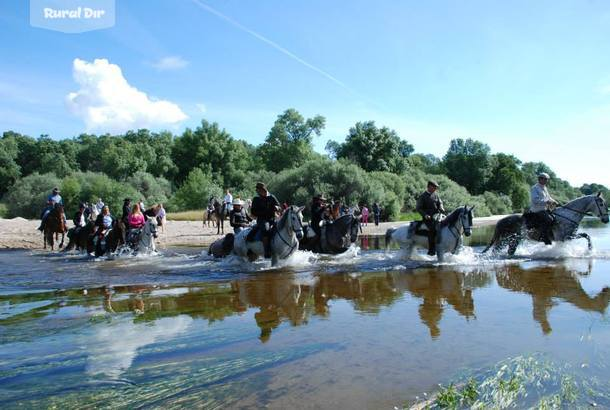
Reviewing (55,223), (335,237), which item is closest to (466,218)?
(335,237)

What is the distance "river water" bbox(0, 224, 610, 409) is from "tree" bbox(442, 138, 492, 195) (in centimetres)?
8651

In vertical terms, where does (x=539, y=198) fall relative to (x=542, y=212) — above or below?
above

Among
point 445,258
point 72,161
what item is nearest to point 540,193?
point 445,258

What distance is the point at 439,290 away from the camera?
8414 millimetres

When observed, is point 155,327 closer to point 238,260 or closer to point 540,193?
point 238,260

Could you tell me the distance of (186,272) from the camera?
11.9 meters

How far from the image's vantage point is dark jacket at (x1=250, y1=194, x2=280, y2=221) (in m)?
12.1

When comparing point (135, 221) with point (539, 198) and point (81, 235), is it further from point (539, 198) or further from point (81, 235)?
point (539, 198)

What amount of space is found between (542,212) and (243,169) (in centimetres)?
6535

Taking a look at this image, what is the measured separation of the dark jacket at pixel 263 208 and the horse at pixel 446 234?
3890 millimetres

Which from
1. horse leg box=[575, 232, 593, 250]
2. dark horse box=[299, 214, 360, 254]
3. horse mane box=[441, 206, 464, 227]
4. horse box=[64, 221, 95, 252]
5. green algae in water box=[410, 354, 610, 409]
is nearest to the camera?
green algae in water box=[410, 354, 610, 409]

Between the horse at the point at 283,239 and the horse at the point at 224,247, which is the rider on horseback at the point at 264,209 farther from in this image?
the horse at the point at 224,247

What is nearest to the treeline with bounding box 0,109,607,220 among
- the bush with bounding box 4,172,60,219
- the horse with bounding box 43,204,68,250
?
the bush with bounding box 4,172,60,219

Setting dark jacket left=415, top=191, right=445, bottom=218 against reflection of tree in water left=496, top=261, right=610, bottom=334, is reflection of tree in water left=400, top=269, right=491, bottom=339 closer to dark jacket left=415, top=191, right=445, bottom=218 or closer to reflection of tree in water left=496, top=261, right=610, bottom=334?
reflection of tree in water left=496, top=261, right=610, bottom=334
